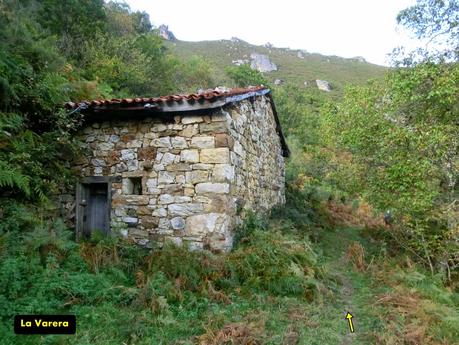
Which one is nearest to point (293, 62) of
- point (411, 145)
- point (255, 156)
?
point (255, 156)

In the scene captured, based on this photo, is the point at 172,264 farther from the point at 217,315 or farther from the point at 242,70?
the point at 242,70

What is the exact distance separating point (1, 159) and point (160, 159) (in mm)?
2585

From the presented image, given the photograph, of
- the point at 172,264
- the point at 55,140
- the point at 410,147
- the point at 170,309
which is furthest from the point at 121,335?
the point at 410,147

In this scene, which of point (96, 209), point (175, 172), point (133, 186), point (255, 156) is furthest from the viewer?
point (255, 156)

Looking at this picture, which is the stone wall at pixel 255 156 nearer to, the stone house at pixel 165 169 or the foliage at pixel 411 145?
the stone house at pixel 165 169

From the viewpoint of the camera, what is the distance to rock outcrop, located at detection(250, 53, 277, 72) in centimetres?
5553

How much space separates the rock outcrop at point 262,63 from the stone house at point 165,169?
50309mm

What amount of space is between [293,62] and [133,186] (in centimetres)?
5970

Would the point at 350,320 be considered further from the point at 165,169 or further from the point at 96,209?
the point at 96,209

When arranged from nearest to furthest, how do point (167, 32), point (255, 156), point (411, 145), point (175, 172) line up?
point (175, 172) < point (411, 145) < point (255, 156) < point (167, 32)

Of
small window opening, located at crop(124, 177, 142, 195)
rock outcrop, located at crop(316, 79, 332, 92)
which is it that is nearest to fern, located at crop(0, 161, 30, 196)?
small window opening, located at crop(124, 177, 142, 195)

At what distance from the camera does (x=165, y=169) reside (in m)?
6.66

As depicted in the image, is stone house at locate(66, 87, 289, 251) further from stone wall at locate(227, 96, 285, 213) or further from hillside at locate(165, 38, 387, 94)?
hillside at locate(165, 38, 387, 94)

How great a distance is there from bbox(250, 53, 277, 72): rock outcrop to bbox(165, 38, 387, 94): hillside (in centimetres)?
97
